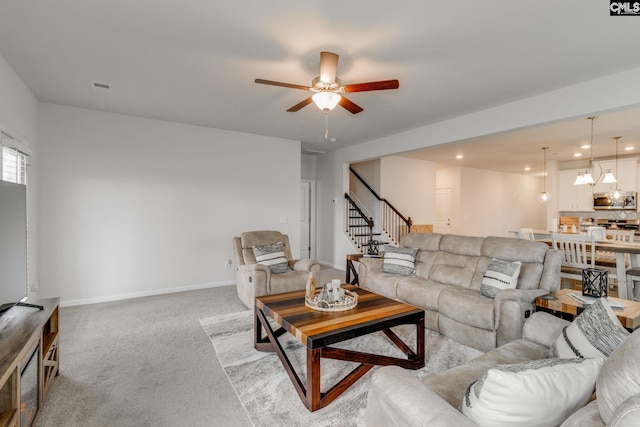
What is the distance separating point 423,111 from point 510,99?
101cm

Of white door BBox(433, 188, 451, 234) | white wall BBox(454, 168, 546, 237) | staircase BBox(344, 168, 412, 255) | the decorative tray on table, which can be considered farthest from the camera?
white door BBox(433, 188, 451, 234)

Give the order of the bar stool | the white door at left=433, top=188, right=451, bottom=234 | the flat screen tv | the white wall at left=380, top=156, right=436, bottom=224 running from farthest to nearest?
the white door at left=433, top=188, right=451, bottom=234, the white wall at left=380, top=156, right=436, bottom=224, the bar stool, the flat screen tv

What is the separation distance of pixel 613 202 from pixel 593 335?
7.75 meters

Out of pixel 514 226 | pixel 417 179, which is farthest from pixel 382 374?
pixel 514 226

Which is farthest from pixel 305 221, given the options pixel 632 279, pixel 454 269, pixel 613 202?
pixel 613 202

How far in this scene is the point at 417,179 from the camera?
7.98 m

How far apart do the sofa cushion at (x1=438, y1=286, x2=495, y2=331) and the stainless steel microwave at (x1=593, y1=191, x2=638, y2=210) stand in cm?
628

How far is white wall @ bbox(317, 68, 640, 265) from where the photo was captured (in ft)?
9.95

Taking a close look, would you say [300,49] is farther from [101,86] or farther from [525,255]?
[525,255]

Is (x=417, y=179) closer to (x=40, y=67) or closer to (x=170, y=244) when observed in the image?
(x=170, y=244)

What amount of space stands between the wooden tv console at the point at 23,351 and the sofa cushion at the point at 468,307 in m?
3.18

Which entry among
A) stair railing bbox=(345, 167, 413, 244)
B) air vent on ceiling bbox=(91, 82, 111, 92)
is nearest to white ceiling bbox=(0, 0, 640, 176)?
air vent on ceiling bbox=(91, 82, 111, 92)

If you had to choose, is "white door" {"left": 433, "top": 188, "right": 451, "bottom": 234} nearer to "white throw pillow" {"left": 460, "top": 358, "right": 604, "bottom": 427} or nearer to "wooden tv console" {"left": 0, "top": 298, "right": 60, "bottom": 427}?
"white throw pillow" {"left": 460, "top": 358, "right": 604, "bottom": 427}

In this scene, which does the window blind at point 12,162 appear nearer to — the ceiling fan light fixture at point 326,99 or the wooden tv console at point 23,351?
the wooden tv console at point 23,351
